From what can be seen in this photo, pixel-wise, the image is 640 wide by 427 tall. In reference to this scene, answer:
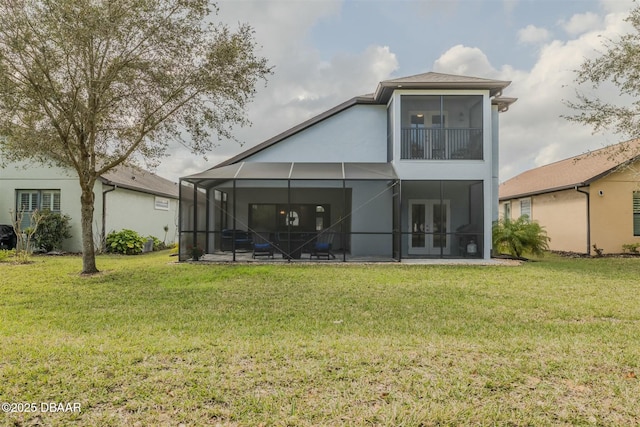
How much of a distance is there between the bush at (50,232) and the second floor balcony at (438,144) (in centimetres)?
1292

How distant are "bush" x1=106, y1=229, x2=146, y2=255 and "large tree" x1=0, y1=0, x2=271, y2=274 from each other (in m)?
5.41

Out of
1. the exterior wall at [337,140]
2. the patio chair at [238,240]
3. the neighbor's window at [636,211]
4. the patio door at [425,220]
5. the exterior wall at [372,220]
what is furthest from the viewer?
the neighbor's window at [636,211]

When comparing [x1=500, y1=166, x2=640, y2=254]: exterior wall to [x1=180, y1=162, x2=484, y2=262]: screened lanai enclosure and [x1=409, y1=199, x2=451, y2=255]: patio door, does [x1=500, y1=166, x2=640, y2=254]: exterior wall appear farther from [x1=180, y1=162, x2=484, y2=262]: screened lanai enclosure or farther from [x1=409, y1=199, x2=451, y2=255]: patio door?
[x1=409, y1=199, x2=451, y2=255]: patio door

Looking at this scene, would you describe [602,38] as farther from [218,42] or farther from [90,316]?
[90,316]

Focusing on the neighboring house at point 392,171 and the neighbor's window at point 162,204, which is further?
the neighbor's window at point 162,204

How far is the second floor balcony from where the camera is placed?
13.3 meters

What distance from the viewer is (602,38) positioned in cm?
1216

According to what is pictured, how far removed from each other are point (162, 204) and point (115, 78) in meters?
13.2

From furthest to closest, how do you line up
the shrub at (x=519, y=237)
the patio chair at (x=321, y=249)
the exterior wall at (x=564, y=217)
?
1. the exterior wall at (x=564, y=217)
2. the shrub at (x=519, y=237)
3. the patio chair at (x=321, y=249)

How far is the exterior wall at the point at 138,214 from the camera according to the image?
16609 mm

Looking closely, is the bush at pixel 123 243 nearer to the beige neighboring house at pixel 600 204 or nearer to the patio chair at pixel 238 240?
the patio chair at pixel 238 240

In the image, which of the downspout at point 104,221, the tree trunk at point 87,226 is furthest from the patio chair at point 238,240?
the downspout at point 104,221

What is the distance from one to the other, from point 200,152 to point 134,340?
719cm

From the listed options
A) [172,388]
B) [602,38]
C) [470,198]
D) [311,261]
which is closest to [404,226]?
[470,198]
